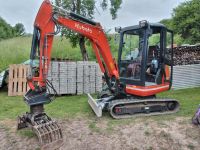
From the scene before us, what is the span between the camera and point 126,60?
721 centimetres

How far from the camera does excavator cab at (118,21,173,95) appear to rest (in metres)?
6.54

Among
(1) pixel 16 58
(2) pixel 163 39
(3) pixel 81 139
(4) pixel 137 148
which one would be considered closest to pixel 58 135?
(3) pixel 81 139

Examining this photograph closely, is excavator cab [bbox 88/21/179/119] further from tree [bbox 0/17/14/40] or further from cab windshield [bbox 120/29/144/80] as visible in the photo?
tree [bbox 0/17/14/40]

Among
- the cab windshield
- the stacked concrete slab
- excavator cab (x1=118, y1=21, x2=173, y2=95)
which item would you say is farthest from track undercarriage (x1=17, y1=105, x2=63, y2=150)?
the stacked concrete slab

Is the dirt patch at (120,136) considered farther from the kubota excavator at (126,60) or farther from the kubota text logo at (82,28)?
the kubota text logo at (82,28)

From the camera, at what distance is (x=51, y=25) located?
18.2 ft

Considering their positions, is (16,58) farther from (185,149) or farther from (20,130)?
(185,149)

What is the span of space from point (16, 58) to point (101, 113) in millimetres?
9593

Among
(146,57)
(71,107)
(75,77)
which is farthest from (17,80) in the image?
(146,57)

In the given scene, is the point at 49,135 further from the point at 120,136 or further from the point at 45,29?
the point at 45,29

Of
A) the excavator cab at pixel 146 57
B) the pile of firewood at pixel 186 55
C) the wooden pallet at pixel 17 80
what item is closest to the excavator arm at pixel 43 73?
the excavator cab at pixel 146 57

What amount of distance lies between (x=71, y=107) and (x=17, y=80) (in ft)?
10.3

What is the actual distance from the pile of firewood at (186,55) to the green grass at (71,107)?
151cm

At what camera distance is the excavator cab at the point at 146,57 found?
6.54 m
